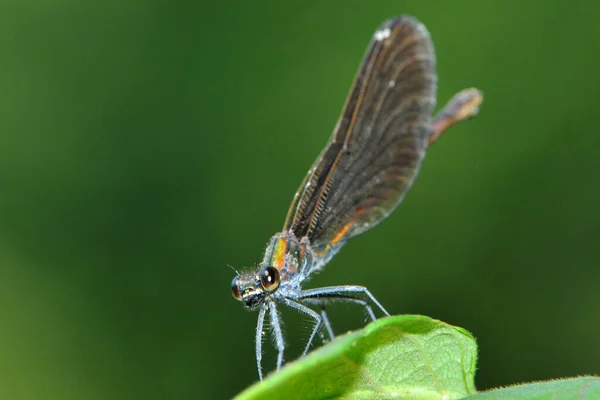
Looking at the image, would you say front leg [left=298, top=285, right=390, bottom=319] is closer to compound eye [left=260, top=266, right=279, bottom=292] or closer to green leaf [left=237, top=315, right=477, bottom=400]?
compound eye [left=260, top=266, right=279, bottom=292]

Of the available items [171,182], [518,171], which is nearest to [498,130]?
[518,171]

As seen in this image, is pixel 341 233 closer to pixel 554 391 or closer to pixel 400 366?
pixel 400 366

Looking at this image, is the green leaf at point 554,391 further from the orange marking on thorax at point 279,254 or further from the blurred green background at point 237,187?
the blurred green background at point 237,187

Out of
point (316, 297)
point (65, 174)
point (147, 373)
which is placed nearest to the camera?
point (316, 297)

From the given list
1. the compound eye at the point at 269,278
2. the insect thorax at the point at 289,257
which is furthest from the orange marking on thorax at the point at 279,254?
the compound eye at the point at 269,278

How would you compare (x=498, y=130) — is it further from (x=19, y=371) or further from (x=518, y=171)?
(x=19, y=371)

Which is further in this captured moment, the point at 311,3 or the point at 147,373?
the point at 311,3

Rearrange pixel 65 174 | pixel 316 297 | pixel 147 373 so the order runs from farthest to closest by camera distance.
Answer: pixel 65 174 < pixel 147 373 < pixel 316 297
